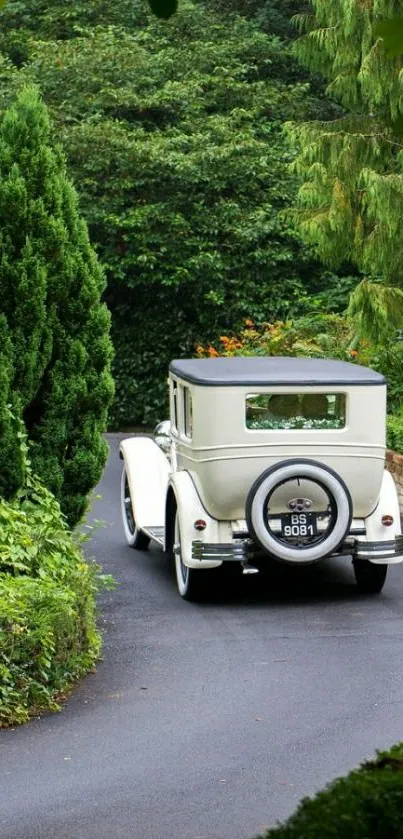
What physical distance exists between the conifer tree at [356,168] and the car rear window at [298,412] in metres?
5.91

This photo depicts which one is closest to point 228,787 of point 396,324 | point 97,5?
point 396,324

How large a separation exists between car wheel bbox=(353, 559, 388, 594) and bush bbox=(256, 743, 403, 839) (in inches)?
298

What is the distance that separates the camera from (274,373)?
34.3 feet

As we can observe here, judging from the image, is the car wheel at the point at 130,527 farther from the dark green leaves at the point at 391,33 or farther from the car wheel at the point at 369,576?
the dark green leaves at the point at 391,33

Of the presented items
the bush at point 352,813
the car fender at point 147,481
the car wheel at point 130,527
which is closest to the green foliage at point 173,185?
the car wheel at point 130,527

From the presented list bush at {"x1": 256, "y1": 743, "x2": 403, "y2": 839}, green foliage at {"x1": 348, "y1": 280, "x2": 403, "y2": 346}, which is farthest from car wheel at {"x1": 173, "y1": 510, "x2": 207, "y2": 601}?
bush at {"x1": 256, "y1": 743, "x2": 403, "y2": 839}

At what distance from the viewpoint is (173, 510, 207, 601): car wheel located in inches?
407

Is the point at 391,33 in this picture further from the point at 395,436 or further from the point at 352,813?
the point at 395,436

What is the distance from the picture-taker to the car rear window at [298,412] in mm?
10508

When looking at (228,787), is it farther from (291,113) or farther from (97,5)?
(97,5)

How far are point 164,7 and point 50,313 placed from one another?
6790 mm

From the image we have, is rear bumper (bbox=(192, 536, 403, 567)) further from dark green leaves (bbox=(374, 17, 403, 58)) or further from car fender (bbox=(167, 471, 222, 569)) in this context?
dark green leaves (bbox=(374, 17, 403, 58))

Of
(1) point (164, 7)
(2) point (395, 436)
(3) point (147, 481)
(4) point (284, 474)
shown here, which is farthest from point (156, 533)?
(1) point (164, 7)

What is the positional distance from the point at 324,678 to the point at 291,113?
1947 centimetres
